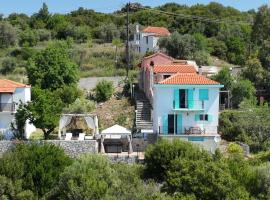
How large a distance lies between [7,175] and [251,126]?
16.9m

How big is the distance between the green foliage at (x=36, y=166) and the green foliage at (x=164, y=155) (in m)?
4.22

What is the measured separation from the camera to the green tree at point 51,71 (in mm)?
43750

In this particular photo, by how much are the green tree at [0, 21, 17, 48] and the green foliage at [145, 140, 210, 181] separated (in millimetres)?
49065

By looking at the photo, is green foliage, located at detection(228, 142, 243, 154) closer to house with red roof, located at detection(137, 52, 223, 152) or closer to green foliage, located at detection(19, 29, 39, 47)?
house with red roof, located at detection(137, 52, 223, 152)

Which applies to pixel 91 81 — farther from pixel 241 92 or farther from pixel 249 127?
pixel 249 127

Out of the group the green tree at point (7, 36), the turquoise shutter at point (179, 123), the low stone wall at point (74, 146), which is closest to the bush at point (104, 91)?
the turquoise shutter at point (179, 123)

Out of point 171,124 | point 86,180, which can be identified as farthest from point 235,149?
point 86,180

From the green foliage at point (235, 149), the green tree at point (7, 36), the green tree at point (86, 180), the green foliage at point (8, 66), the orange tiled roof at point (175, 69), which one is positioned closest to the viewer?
the green tree at point (86, 180)

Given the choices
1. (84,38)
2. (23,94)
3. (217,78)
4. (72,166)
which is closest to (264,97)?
(217,78)

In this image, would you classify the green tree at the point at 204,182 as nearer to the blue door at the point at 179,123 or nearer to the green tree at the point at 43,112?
the blue door at the point at 179,123

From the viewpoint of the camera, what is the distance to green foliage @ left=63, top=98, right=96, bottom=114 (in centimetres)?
3806

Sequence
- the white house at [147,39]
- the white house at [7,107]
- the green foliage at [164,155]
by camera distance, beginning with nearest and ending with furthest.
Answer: the green foliage at [164,155] → the white house at [7,107] → the white house at [147,39]

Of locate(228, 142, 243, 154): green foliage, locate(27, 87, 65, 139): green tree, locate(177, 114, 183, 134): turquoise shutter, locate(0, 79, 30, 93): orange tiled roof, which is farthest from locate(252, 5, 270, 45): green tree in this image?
locate(27, 87, 65, 139): green tree

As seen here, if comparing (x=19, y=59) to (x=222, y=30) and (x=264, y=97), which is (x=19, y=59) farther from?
(x=264, y=97)
